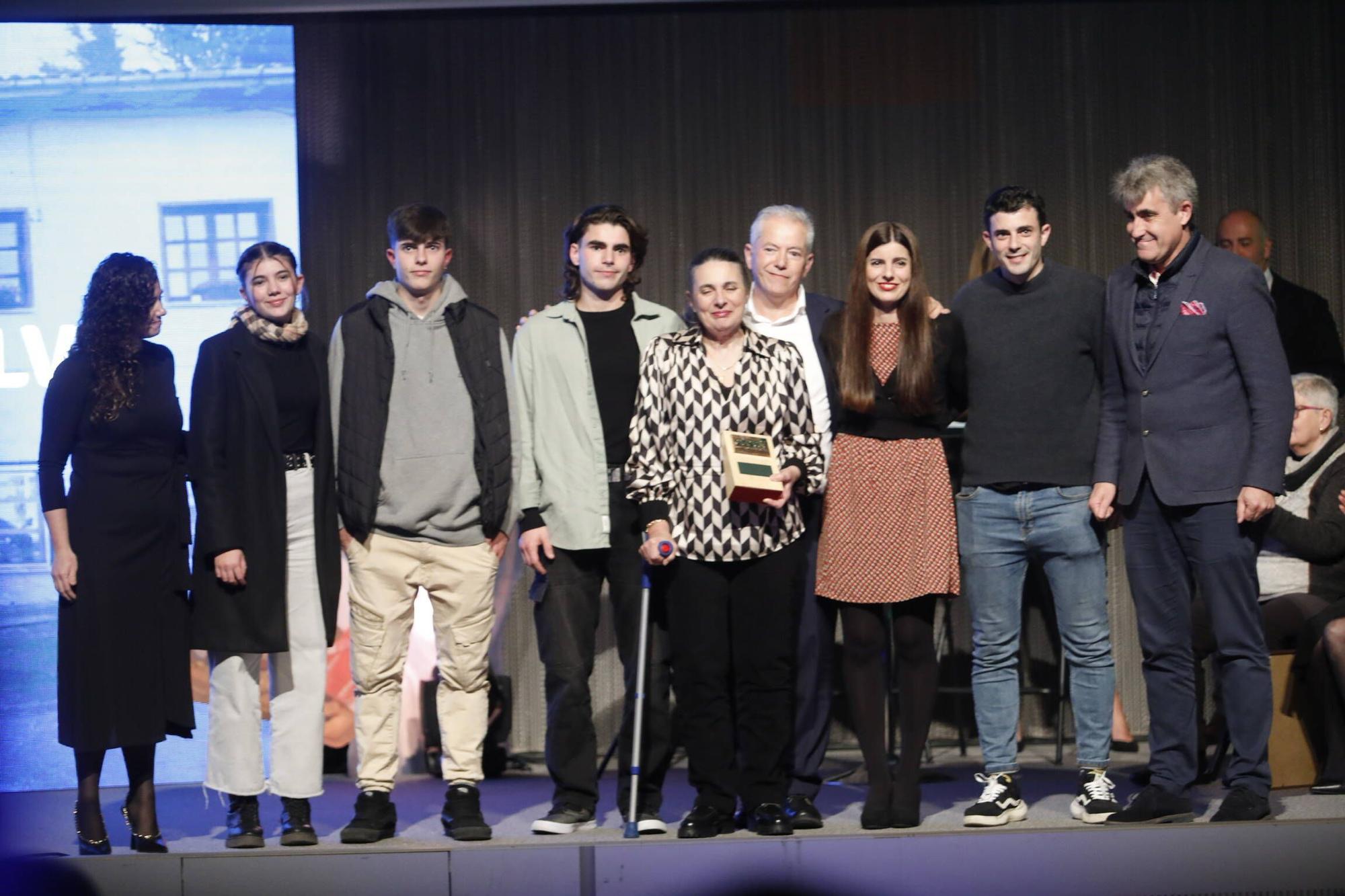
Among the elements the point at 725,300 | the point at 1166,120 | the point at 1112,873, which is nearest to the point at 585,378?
the point at 725,300

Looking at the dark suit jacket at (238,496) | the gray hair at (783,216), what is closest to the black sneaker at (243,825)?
the dark suit jacket at (238,496)

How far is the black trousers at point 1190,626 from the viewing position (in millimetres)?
3479

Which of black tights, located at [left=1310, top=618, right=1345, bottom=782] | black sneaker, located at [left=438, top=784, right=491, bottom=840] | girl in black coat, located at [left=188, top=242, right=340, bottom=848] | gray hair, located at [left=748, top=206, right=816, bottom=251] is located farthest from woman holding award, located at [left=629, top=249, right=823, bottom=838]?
black tights, located at [left=1310, top=618, right=1345, bottom=782]

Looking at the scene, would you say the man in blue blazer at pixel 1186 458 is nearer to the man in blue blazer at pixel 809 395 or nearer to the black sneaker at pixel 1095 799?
the black sneaker at pixel 1095 799

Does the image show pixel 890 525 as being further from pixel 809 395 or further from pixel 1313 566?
pixel 1313 566

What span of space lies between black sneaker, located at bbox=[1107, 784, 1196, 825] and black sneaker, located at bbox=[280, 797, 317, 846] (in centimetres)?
198

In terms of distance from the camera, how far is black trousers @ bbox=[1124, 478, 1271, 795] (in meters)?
3.48

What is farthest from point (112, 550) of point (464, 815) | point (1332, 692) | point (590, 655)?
point (1332, 692)

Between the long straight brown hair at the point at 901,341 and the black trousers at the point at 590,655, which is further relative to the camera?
the black trousers at the point at 590,655

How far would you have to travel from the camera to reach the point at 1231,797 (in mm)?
3520

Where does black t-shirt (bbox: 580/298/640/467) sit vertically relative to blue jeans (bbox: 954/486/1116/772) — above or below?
above

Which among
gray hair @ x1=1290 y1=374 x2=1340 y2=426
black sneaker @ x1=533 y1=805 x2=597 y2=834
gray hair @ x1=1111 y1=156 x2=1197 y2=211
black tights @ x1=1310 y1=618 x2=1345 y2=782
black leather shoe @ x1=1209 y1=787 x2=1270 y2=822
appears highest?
gray hair @ x1=1111 y1=156 x2=1197 y2=211

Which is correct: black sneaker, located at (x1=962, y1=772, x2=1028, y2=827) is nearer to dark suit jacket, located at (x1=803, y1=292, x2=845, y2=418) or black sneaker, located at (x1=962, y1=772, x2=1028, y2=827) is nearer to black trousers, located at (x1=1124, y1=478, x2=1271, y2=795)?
black trousers, located at (x1=1124, y1=478, x2=1271, y2=795)

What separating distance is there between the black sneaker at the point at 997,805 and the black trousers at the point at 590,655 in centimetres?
80
